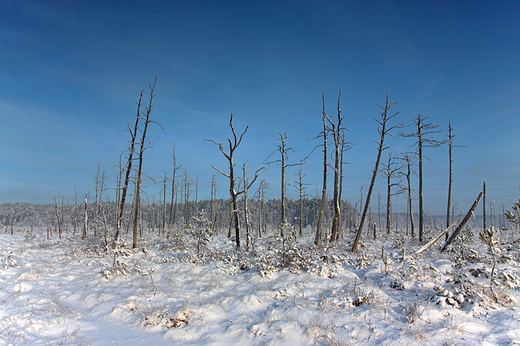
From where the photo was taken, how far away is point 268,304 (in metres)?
6.95

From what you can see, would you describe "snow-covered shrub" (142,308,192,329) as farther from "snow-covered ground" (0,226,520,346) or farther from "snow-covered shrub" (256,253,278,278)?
"snow-covered shrub" (256,253,278,278)

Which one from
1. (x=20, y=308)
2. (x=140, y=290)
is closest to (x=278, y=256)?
(x=140, y=290)

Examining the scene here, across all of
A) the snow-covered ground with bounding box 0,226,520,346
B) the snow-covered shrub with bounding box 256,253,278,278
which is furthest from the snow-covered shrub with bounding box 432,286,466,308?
the snow-covered shrub with bounding box 256,253,278,278

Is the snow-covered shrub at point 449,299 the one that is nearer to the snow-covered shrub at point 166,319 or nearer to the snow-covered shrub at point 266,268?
the snow-covered shrub at point 266,268

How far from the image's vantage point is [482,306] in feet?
20.4

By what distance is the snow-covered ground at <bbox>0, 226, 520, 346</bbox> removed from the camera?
5.08 metres

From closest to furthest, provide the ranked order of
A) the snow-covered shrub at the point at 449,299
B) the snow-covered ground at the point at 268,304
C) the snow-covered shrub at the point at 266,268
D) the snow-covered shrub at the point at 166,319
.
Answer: the snow-covered ground at the point at 268,304 < the snow-covered shrub at the point at 166,319 < the snow-covered shrub at the point at 449,299 < the snow-covered shrub at the point at 266,268

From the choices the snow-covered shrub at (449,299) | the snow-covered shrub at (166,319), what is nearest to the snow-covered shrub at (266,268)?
the snow-covered shrub at (166,319)

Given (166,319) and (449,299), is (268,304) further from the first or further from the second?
(449,299)

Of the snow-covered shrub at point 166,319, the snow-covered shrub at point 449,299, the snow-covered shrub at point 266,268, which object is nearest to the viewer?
the snow-covered shrub at point 166,319

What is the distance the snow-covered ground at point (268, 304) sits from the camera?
508 cm

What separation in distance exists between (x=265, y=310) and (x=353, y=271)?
531 cm

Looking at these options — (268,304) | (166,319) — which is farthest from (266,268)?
(166,319)

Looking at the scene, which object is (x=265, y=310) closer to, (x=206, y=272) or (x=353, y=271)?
(x=206, y=272)
